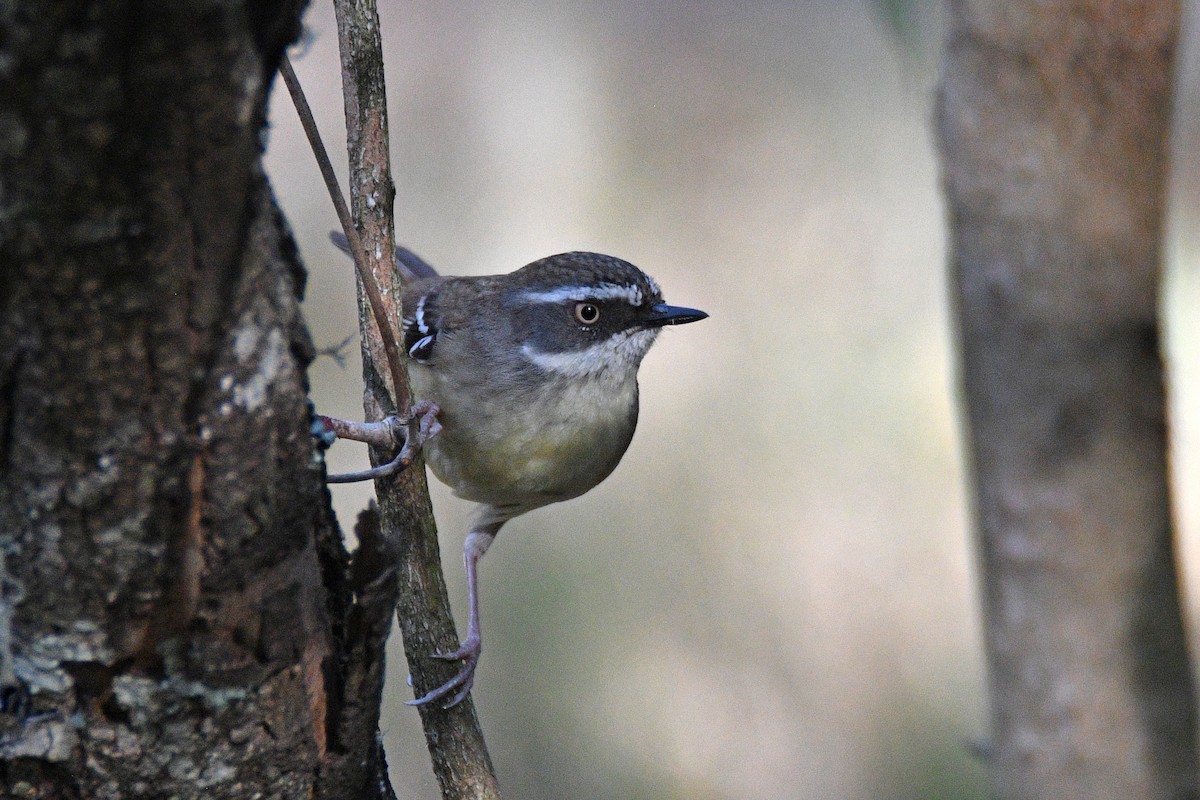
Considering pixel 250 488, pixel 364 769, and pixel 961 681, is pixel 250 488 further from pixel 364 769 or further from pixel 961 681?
pixel 961 681

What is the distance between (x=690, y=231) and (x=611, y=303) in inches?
172

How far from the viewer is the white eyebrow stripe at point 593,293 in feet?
13.3

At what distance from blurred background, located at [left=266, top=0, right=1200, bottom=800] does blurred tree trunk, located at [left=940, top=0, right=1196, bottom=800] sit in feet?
11.2

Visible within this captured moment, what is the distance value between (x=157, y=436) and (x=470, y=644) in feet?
6.98

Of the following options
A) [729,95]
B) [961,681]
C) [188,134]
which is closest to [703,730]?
[961,681]

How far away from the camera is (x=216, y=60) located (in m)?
1.37

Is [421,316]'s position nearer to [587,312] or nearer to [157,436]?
[587,312]

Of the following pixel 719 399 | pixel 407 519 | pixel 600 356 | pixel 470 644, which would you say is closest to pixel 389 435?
pixel 407 519

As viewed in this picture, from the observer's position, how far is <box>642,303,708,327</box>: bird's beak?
160 inches

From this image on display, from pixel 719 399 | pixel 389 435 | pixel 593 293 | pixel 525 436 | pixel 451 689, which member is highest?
pixel 593 293

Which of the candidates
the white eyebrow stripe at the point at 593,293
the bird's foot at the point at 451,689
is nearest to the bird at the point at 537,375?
the white eyebrow stripe at the point at 593,293

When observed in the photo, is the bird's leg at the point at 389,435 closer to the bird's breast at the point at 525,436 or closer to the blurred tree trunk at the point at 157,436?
the blurred tree trunk at the point at 157,436

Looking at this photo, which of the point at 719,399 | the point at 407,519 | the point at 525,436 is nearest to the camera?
the point at 407,519

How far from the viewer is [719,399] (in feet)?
25.9
